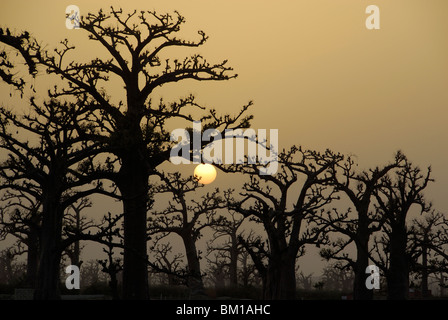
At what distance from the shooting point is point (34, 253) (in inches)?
1650

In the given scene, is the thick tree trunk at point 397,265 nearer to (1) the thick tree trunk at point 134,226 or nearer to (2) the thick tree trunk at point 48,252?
(1) the thick tree trunk at point 134,226

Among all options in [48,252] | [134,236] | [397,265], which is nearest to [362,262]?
[397,265]

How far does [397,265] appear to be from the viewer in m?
30.5

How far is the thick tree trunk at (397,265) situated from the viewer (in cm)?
3053

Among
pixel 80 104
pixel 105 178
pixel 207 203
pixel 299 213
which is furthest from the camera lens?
pixel 207 203

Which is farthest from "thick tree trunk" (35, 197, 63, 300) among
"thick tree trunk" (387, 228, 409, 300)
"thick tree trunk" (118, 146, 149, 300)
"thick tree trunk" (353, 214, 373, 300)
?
"thick tree trunk" (353, 214, 373, 300)

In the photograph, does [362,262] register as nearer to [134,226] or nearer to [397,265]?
[397,265]

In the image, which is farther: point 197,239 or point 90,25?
point 197,239

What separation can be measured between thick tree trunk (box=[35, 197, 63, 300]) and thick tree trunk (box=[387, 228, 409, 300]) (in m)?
16.0
